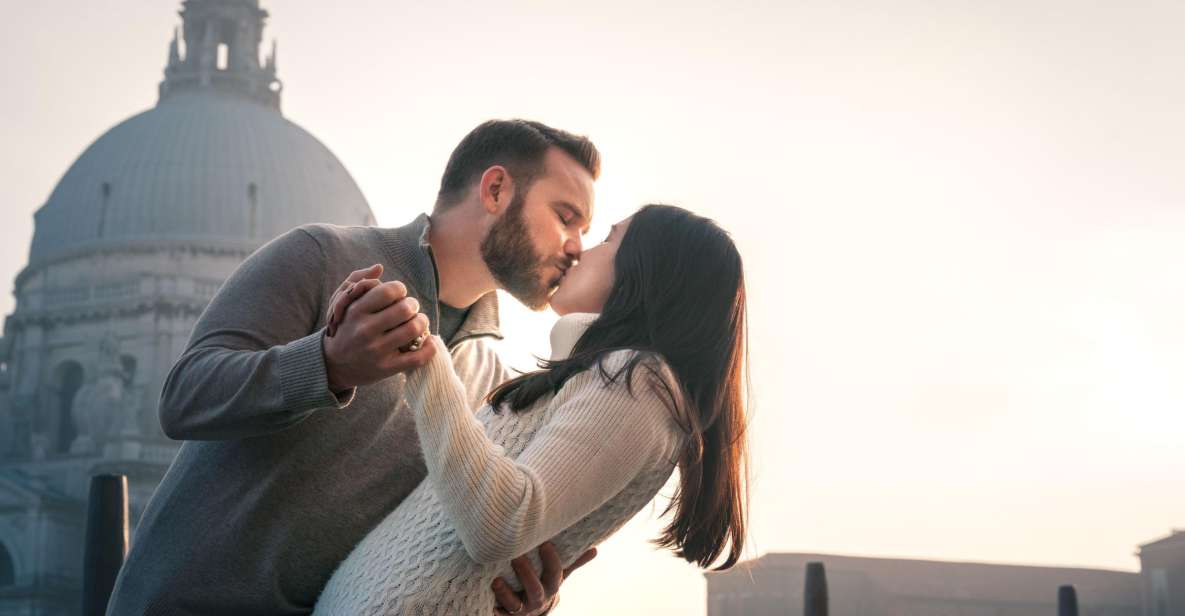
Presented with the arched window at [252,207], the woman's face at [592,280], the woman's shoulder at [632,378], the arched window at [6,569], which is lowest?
the woman's shoulder at [632,378]

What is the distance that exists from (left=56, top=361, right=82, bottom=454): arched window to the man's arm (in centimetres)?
4205

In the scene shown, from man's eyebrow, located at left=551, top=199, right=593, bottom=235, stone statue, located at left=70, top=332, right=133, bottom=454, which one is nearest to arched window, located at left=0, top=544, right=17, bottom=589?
stone statue, located at left=70, top=332, right=133, bottom=454

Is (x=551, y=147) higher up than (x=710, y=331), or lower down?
higher up

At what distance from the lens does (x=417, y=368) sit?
2250 millimetres

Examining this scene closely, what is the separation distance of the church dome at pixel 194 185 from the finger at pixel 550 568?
144 feet

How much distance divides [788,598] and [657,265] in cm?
2628

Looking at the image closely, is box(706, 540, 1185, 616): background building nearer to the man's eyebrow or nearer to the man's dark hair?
the man's dark hair

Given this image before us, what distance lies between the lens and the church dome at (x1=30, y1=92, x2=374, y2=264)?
4612 cm

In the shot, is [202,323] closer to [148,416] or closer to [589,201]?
[589,201]

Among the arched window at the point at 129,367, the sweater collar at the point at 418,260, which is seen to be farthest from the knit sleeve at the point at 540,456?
the arched window at the point at 129,367

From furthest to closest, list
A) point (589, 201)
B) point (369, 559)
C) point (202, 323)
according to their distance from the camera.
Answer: point (589, 201), point (202, 323), point (369, 559)

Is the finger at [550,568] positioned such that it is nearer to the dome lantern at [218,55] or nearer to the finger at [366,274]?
the finger at [366,274]

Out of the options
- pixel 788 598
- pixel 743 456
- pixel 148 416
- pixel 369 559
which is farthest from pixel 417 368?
pixel 148 416

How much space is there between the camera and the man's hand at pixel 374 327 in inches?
86.9
